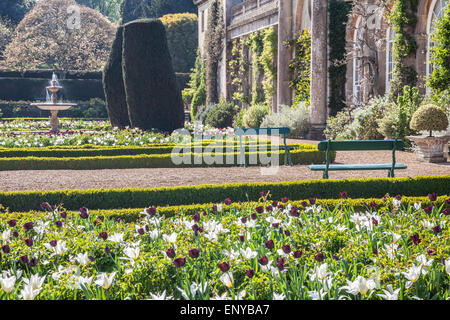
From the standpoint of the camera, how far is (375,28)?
1477 cm

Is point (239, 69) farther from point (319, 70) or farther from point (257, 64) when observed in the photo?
point (319, 70)

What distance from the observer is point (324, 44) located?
619 inches

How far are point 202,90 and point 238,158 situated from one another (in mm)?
17920

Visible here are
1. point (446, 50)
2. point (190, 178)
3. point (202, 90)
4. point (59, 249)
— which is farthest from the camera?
point (202, 90)

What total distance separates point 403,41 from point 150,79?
640 cm

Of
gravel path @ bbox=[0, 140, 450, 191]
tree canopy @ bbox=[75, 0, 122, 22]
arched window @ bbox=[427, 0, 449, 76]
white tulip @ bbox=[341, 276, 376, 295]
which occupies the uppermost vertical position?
tree canopy @ bbox=[75, 0, 122, 22]

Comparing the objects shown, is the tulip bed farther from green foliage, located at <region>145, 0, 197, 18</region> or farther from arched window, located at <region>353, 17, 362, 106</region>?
green foliage, located at <region>145, 0, 197, 18</region>

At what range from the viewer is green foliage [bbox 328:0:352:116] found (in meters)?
15.6

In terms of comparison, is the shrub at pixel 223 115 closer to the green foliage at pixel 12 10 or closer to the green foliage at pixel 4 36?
the green foliage at pixel 4 36

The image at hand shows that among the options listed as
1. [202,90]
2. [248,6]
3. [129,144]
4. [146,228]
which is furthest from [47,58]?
[146,228]

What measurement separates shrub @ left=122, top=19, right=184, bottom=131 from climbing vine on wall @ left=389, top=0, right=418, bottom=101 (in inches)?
221

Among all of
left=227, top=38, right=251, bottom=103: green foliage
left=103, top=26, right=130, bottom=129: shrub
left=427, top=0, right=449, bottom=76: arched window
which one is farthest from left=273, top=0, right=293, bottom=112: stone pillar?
left=427, top=0, right=449, bottom=76: arched window

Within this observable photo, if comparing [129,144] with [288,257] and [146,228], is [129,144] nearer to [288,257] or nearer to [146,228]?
[146,228]
